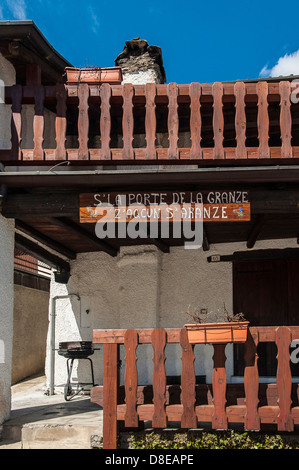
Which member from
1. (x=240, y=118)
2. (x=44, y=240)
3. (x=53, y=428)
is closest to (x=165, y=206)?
(x=240, y=118)

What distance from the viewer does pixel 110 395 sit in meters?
6.31

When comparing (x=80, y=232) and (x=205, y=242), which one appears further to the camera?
(x=205, y=242)

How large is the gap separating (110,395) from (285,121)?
411 cm

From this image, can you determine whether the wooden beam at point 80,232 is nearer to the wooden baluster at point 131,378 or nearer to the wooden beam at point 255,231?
the wooden baluster at point 131,378

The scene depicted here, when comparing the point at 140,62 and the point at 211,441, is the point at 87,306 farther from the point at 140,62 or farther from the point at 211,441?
the point at 140,62

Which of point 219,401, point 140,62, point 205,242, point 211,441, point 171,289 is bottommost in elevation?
point 211,441

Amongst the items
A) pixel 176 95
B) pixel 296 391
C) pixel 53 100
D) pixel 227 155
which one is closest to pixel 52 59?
pixel 53 100

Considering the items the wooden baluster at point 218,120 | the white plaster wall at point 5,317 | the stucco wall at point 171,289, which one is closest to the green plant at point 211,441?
the white plaster wall at point 5,317

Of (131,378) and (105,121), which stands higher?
(105,121)

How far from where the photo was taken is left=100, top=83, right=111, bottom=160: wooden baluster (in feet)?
23.7

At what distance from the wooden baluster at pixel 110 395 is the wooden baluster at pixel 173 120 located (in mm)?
2640

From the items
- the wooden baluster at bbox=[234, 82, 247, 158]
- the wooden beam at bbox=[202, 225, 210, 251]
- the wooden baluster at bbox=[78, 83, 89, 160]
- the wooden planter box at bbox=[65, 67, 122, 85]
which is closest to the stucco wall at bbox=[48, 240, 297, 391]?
the wooden beam at bbox=[202, 225, 210, 251]

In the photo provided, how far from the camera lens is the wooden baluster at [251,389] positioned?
6012 mm

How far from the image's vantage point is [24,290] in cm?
1398
